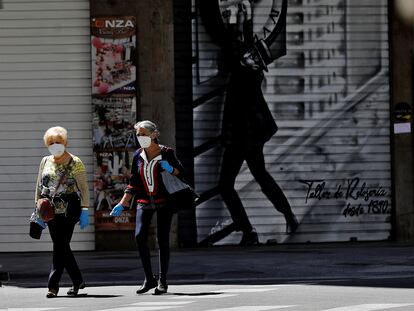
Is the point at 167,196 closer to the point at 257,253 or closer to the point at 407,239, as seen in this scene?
the point at 257,253

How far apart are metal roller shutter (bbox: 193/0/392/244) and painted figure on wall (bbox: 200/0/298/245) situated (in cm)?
10

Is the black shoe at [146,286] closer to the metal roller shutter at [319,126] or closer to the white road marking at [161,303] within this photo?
the white road marking at [161,303]

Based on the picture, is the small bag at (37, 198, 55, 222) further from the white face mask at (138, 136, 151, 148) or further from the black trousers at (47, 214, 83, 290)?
the white face mask at (138, 136, 151, 148)

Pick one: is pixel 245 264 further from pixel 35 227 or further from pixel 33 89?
pixel 33 89

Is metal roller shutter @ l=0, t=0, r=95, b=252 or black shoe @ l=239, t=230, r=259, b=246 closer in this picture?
metal roller shutter @ l=0, t=0, r=95, b=252

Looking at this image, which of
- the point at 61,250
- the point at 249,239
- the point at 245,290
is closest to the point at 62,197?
the point at 61,250

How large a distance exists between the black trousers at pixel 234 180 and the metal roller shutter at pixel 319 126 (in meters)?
0.09

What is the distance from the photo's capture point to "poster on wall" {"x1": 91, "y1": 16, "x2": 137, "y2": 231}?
18781 millimetres

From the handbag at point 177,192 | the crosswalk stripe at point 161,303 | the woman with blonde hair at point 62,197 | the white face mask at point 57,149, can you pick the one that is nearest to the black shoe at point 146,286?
the woman with blonde hair at point 62,197

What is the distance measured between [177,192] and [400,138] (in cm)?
761

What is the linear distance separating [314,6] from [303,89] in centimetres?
136

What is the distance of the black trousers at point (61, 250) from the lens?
12711 mm

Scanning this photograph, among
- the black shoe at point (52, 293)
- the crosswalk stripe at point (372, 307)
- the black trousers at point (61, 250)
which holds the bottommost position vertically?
the black shoe at point (52, 293)
